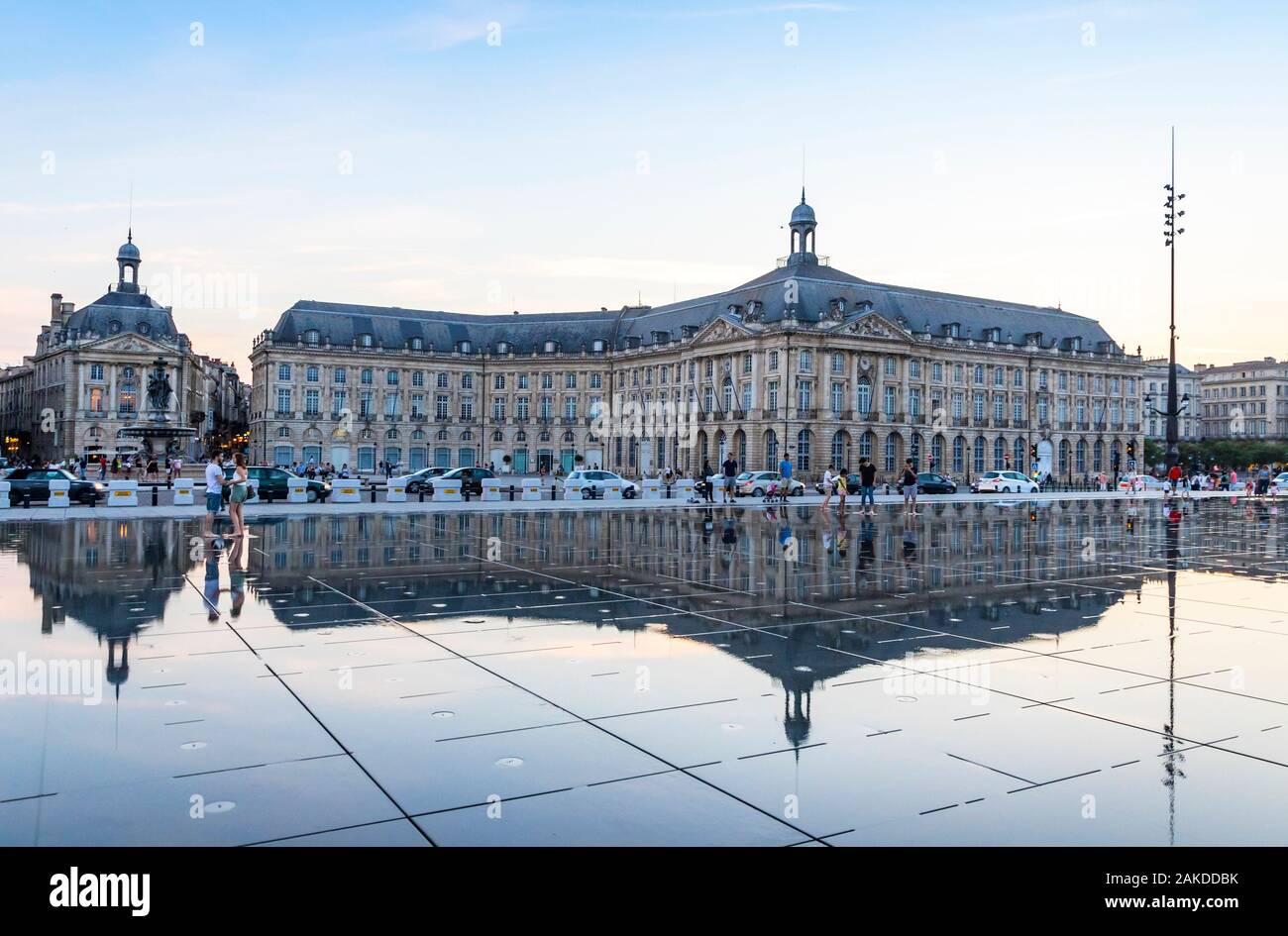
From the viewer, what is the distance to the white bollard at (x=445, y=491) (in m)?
44.8

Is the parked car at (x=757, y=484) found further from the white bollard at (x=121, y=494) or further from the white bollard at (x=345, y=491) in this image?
the white bollard at (x=121, y=494)

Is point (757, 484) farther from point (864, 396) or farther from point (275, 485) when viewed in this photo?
point (864, 396)

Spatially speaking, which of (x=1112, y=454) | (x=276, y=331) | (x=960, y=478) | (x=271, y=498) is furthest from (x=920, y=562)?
(x=1112, y=454)

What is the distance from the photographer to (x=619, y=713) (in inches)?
297

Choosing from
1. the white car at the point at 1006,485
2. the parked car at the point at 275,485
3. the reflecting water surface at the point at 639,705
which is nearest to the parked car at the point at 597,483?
the parked car at the point at 275,485

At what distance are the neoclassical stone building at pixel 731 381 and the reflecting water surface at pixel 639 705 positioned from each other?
68.7 m

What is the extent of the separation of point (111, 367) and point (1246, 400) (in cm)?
16976

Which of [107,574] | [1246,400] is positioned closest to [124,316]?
[107,574]

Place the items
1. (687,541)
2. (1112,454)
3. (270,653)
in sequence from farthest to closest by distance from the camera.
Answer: (1112,454) → (687,541) → (270,653)
